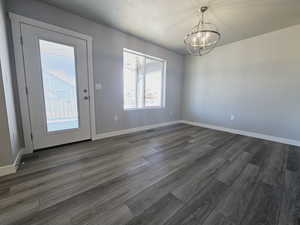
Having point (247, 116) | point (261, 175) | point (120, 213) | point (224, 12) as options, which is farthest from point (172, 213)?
point (247, 116)

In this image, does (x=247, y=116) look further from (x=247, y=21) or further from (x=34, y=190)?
(x=34, y=190)

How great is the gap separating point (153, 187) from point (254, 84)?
3.55m

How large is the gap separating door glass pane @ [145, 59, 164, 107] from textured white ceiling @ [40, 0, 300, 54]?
1074 mm

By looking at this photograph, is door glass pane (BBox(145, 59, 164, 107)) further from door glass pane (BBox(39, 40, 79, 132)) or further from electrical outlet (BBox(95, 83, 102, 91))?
door glass pane (BBox(39, 40, 79, 132))

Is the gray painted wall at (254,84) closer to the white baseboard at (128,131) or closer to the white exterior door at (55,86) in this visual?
the white baseboard at (128,131)

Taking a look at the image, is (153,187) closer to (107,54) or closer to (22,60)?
(22,60)

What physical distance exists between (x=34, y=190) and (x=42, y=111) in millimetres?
1384

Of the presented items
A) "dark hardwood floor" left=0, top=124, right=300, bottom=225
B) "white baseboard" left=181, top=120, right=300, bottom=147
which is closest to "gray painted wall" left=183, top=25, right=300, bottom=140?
"white baseboard" left=181, top=120, right=300, bottom=147

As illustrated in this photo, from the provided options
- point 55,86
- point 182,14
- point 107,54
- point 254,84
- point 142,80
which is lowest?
point 55,86

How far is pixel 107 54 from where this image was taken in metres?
2.91

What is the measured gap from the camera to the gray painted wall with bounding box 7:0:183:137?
2119 millimetres

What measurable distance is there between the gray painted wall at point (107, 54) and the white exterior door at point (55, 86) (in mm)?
228

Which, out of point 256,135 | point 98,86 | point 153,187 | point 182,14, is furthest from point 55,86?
point 256,135

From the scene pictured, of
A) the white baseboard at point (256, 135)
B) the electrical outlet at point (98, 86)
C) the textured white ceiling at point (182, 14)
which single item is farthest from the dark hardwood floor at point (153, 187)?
the textured white ceiling at point (182, 14)
